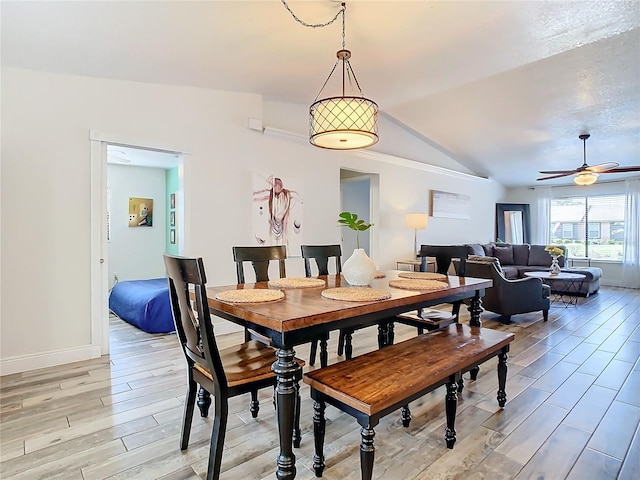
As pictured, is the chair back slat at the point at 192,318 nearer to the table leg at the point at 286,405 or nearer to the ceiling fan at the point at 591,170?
the table leg at the point at 286,405

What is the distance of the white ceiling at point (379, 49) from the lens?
2494 millimetres

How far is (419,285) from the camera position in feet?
7.30

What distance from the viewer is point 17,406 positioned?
2.28m

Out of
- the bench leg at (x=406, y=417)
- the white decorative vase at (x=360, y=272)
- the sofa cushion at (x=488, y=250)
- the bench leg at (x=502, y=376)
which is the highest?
the white decorative vase at (x=360, y=272)

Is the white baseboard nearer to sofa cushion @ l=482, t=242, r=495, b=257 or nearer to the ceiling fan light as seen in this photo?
the ceiling fan light

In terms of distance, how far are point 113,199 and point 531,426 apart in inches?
263

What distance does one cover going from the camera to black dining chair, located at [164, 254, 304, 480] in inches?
59.4

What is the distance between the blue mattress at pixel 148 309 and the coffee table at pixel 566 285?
5.28 metres

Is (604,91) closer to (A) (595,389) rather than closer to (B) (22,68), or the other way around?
(A) (595,389)

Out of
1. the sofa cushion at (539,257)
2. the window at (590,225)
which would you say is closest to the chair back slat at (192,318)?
the sofa cushion at (539,257)

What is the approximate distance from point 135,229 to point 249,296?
5491 mm

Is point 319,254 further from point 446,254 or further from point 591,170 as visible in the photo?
point 591,170

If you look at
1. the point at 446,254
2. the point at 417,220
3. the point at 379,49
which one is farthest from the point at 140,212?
the point at 446,254

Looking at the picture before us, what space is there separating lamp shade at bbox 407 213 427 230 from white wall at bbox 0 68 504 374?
1.81 m
